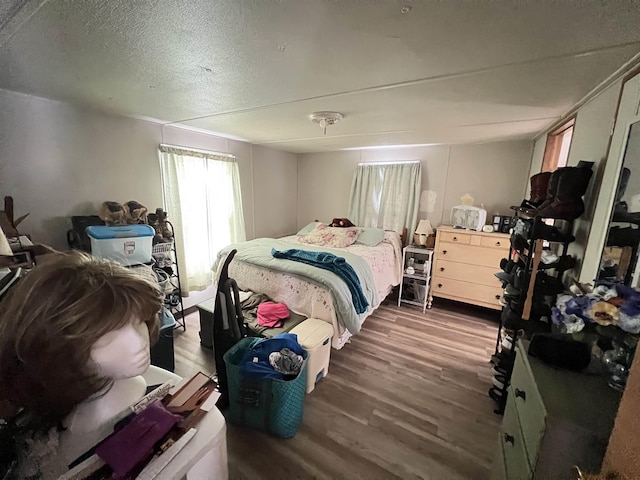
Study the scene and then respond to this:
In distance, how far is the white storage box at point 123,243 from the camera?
1909mm

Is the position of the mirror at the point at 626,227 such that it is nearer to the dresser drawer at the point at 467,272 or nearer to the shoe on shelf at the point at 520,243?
the shoe on shelf at the point at 520,243

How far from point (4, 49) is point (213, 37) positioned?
0.97 meters

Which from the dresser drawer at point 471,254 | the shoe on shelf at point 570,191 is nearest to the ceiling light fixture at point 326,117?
the shoe on shelf at point 570,191

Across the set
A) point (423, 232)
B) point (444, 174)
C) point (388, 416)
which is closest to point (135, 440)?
point (388, 416)

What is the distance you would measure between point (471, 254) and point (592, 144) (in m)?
1.63

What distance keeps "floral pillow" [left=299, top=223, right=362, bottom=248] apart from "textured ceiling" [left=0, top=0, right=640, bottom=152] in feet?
5.36

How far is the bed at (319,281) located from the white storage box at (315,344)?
14 centimetres

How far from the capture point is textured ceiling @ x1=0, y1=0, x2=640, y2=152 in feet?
2.83

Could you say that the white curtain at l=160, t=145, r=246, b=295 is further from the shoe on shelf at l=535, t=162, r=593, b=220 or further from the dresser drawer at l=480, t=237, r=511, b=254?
the shoe on shelf at l=535, t=162, r=593, b=220

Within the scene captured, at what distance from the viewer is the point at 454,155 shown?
3277 mm

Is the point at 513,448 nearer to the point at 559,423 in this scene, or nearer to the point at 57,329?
the point at 559,423

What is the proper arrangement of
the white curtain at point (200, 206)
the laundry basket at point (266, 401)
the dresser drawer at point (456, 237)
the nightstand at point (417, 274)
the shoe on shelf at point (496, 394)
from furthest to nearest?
the nightstand at point (417, 274), the dresser drawer at point (456, 237), the white curtain at point (200, 206), the shoe on shelf at point (496, 394), the laundry basket at point (266, 401)

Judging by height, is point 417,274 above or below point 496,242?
below

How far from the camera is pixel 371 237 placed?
11.0 ft
